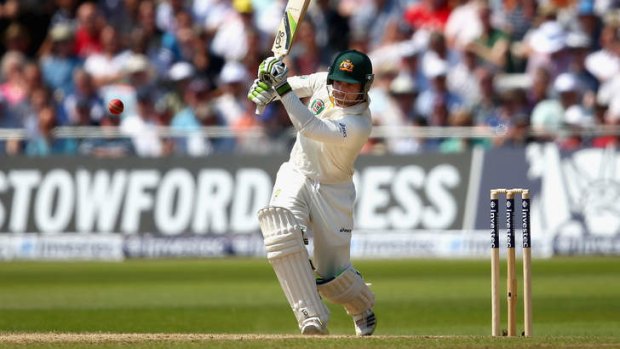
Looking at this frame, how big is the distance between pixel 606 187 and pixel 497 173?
126cm

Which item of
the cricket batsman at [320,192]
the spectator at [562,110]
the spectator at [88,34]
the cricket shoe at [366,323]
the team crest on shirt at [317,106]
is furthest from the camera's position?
the spectator at [88,34]

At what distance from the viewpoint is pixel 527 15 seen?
686 inches

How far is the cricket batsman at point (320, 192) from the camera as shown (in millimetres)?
7660

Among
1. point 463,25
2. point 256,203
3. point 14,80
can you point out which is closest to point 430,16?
point 463,25

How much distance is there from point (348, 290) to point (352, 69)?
134 centimetres

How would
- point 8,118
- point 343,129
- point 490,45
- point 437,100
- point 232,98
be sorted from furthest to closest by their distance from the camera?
1. point 8,118
2. point 490,45
3. point 232,98
4. point 437,100
5. point 343,129

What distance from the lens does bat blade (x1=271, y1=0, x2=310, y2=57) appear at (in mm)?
7938

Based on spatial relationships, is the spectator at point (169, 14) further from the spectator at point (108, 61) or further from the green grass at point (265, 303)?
the green grass at point (265, 303)

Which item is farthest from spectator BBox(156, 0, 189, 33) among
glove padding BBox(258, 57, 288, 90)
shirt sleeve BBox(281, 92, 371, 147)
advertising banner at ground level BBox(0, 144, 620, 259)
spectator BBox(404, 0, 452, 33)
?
glove padding BBox(258, 57, 288, 90)

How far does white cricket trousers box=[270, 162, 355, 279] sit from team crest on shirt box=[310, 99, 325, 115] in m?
0.40

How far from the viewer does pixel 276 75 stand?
7555 millimetres

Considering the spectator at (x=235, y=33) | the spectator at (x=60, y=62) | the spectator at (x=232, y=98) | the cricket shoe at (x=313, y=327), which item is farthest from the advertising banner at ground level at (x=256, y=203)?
the cricket shoe at (x=313, y=327)

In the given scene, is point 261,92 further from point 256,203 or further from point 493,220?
point 256,203

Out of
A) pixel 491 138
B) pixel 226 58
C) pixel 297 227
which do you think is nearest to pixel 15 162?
pixel 226 58
